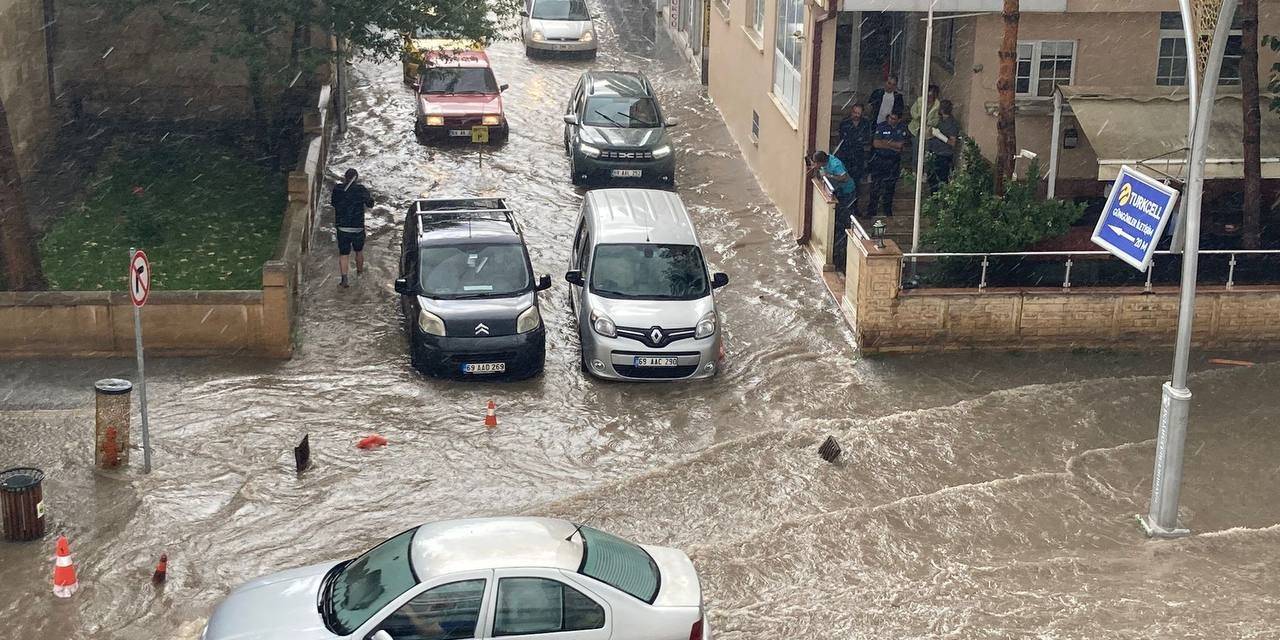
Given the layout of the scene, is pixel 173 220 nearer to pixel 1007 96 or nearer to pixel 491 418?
pixel 491 418

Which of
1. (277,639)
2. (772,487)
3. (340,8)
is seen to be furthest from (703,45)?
(277,639)

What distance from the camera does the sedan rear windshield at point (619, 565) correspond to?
9.35 m

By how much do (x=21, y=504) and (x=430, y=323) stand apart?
17.8ft

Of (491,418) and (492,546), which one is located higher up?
(492,546)

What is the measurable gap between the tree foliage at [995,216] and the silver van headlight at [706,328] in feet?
11.1

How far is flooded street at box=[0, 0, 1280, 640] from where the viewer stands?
39.0ft

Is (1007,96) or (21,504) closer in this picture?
(21,504)

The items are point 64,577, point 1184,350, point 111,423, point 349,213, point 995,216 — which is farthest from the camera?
point 349,213

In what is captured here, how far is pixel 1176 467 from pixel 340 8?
15.0m

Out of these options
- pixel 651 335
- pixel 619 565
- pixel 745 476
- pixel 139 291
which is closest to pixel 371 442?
pixel 139 291

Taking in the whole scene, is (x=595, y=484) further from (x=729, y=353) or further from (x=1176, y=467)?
(x=1176, y=467)

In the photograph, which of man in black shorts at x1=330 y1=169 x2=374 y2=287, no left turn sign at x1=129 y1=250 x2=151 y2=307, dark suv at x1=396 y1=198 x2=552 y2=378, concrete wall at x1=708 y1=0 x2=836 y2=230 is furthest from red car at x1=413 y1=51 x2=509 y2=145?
no left turn sign at x1=129 y1=250 x2=151 y2=307

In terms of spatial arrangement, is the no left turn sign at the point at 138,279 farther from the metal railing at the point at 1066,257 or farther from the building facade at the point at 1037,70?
the building facade at the point at 1037,70

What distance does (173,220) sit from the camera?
22.9 meters
